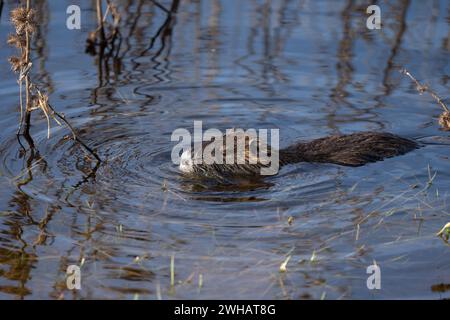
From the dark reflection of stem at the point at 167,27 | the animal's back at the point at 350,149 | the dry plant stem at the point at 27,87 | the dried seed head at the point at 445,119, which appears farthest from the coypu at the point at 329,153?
the dark reflection of stem at the point at 167,27

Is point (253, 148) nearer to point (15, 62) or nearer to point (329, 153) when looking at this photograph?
point (329, 153)

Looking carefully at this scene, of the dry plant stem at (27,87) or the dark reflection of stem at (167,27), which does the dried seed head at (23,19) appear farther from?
the dark reflection of stem at (167,27)

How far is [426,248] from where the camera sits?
5664mm

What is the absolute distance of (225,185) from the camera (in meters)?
6.90

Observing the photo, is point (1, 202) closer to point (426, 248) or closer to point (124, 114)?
Result: point (124, 114)

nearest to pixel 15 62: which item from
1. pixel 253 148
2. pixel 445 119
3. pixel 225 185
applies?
pixel 225 185

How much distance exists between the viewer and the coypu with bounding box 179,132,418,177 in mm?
7027

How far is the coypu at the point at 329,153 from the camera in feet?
23.1

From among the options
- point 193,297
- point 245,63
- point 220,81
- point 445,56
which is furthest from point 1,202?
point 445,56

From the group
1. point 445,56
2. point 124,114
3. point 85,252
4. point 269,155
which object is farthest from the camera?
point 445,56

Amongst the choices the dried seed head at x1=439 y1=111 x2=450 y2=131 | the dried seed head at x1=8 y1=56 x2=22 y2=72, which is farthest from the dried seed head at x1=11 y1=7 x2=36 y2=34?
the dried seed head at x1=439 y1=111 x2=450 y2=131

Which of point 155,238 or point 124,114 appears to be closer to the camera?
point 155,238

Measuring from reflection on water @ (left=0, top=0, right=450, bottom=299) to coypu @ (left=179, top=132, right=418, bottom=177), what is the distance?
0.31 ft
